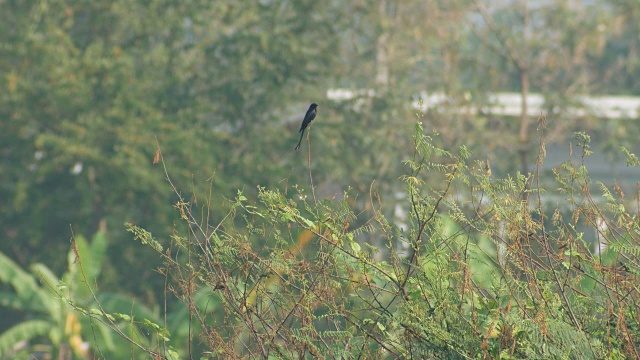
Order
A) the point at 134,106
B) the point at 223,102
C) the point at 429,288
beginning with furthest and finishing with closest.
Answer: the point at 223,102
the point at 134,106
the point at 429,288

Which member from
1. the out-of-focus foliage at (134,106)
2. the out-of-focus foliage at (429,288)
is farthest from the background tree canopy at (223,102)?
the out-of-focus foliage at (429,288)

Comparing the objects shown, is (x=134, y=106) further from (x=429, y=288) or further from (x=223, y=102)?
(x=429, y=288)

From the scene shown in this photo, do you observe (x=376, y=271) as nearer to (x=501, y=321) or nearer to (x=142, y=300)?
(x=501, y=321)

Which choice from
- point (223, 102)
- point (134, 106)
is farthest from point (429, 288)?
point (223, 102)

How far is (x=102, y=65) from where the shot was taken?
1517 cm

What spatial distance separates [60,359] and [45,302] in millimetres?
821

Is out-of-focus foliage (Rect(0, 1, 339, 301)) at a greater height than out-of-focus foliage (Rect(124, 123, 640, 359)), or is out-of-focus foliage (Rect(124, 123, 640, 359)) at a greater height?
out-of-focus foliage (Rect(124, 123, 640, 359))

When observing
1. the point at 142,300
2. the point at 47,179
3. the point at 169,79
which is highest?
the point at 169,79

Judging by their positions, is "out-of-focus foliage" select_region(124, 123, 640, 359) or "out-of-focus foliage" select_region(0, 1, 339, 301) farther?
"out-of-focus foliage" select_region(0, 1, 339, 301)

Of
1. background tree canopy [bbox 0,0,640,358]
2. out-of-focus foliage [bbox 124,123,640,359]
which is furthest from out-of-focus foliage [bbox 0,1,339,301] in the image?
out-of-focus foliage [bbox 124,123,640,359]

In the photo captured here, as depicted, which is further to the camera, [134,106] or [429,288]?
[134,106]

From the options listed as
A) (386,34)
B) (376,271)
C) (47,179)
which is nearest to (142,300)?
(47,179)

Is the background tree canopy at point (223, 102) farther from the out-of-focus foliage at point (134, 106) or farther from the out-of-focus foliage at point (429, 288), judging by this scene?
the out-of-focus foliage at point (429, 288)

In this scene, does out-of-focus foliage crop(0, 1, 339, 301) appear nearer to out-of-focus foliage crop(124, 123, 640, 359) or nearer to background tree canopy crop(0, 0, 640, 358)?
background tree canopy crop(0, 0, 640, 358)
